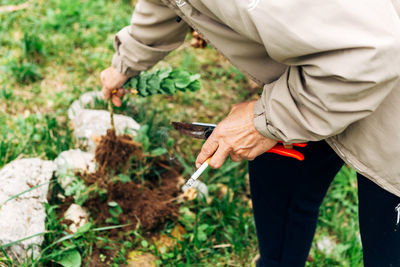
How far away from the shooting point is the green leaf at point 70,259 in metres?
2.18

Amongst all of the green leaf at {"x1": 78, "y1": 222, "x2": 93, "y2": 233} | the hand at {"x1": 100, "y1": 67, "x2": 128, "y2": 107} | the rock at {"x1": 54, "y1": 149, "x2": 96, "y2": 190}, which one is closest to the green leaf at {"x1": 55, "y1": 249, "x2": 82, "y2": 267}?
the green leaf at {"x1": 78, "y1": 222, "x2": 93, "y2": 233}

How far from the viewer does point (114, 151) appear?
2.49 meters

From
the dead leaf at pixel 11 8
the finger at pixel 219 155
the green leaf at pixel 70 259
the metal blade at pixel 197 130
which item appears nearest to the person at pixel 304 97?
the finger at pixel 219 155

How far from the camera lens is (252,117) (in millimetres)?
1461

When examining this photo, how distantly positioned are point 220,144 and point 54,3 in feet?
11.2

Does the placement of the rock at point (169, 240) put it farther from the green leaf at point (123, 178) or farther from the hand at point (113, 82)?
the hand at point (113, 82)

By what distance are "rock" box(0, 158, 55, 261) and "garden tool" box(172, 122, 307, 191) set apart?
94cm

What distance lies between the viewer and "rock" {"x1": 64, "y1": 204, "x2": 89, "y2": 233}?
2.35 m

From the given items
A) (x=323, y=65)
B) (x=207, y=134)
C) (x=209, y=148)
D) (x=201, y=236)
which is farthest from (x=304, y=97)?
(x=201, y=236)

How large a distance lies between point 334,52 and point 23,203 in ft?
6.04

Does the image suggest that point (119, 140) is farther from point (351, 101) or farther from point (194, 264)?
point (351, 101)

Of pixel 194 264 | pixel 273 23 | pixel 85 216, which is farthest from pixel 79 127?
pixel 273 23

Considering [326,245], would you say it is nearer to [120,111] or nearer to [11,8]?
[120,111]

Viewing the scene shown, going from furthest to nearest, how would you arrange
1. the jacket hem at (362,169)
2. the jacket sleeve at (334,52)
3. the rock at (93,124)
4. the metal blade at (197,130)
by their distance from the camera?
1. the rock at (93,124)
2. the metal blade at (197,130)
3. the jacket hem at (362,169)
4. the jacket sleeve at (334,52)
